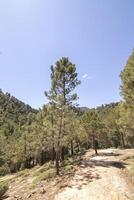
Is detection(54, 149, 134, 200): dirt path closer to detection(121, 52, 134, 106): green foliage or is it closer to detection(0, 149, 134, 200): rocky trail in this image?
detection(0, 149, 134, 200): rocky trail

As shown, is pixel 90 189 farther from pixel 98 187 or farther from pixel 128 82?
pixel 128 82

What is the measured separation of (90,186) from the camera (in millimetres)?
17219

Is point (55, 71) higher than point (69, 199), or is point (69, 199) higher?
point (55, 71)

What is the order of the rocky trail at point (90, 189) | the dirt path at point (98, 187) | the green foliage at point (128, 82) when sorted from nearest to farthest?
the dirt path at point (98, 187) < the rocky trail at point (90, 189) < the green foliage at point (128, 82)

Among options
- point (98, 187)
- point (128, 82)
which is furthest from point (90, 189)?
point (128, 82)

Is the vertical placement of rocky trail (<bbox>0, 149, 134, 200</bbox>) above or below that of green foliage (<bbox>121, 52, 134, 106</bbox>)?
below

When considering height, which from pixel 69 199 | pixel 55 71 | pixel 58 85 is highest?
pixel 55 71

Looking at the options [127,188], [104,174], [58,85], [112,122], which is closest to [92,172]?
[104,174]

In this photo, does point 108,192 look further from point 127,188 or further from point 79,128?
point 79,128

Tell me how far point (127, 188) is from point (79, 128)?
28.4m

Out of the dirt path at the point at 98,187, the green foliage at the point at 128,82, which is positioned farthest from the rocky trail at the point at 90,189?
the green foliage at the point at 128,82

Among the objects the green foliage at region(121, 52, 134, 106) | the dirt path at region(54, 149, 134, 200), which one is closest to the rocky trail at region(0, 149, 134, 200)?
the dirt path at region(54, 149, 134, 200)

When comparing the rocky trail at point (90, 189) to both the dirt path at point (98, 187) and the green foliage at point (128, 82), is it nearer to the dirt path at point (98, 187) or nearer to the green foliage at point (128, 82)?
the dirt path at point (98, 187)

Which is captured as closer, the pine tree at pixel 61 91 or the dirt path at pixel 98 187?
the dirt path at pixel 98 187
